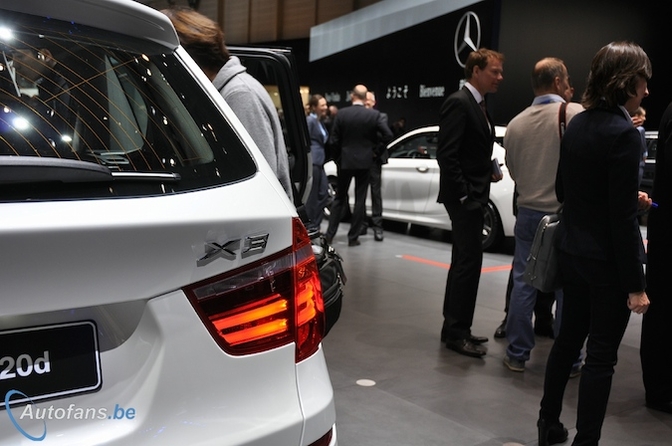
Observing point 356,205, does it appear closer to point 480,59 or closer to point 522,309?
point 480,59

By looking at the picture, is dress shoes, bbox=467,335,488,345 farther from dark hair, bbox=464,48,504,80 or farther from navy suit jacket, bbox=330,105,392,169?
navy suit jacket, bbox=330,105,392,169

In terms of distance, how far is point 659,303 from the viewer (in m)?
3.86

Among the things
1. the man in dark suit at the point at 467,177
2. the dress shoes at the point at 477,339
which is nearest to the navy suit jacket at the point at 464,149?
the man in dark suit at the point at 467,177

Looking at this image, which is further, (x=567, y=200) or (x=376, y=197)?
(x=376, y=197)

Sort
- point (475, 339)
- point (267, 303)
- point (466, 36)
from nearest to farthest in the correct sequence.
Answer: point (267, 303) < point (475, 339) < point (466, 36)

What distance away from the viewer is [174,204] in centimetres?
143

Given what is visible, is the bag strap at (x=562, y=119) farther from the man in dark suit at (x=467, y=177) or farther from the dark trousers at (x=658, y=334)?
the dark trousers at (x=658, y=334)

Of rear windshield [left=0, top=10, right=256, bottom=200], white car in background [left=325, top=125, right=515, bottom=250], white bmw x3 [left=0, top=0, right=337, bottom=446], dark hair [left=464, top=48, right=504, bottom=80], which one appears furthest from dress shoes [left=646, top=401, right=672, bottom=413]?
white car in background [left=325, top=125, right=515, bottom=250]

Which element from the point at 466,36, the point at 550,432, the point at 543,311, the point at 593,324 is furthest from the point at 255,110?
the point at 466,36

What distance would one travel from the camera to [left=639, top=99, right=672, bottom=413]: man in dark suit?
3.75m

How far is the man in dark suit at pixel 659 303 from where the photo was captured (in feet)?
12.3

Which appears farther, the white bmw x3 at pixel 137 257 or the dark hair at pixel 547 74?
the dark hair at pixel 547 74

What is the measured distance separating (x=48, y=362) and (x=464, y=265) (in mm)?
3642

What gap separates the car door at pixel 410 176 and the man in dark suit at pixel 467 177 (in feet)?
15.0
